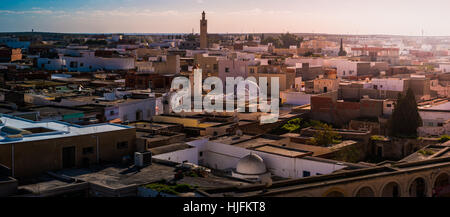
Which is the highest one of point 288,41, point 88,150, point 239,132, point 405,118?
point 288,41

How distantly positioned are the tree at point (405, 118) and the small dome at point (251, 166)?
26.5ft

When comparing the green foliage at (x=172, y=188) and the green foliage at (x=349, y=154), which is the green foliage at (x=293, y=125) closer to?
the green foliage at (x=349, y=154)

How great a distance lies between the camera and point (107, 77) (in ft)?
101

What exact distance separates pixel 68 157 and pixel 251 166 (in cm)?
430

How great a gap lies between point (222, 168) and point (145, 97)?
692 centimetres

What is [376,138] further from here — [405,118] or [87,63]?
[87,63]

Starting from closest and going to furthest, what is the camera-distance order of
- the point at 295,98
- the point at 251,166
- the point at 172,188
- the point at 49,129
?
the point at 172,188
the point at 49,129
the point at 251,166
the point at 295,98

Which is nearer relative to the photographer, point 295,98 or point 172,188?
point 172,188

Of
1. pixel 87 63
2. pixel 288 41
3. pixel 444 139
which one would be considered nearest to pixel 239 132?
pixel 444 139

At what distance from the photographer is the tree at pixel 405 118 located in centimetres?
2039

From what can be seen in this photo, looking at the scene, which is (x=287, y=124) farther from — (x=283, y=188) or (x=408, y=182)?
(x=283, y=188)

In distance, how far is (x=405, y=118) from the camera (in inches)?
803

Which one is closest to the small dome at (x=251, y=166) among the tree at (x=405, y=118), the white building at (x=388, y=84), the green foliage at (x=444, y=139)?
the green foliage at (x=444, y=139)
